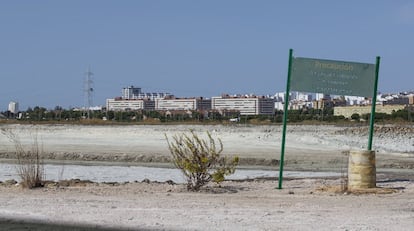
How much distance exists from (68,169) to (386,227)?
17.5 metres

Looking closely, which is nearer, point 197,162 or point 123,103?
point 197,162

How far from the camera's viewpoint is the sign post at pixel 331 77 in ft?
53.2

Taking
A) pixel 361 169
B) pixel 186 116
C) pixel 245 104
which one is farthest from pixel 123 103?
pixel 361 169

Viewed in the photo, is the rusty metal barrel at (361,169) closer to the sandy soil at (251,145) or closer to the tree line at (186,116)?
the sandy soil at (251,145)

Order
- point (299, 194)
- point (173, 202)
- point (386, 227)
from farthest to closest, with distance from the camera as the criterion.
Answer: point (299, 194) < point (173, 202) < point (386, 227)

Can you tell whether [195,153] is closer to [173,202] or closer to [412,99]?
[173,202]

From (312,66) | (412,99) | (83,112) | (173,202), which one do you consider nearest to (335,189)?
(312,66)

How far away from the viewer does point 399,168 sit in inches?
1084

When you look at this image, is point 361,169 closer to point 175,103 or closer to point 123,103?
point 175,103

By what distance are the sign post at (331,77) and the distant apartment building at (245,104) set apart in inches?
4312

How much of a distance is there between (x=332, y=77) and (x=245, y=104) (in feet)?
407

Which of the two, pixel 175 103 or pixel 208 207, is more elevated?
pixel 208 207

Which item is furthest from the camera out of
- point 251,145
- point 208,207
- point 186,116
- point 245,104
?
point 245,104

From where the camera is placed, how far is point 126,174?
24125 mm
